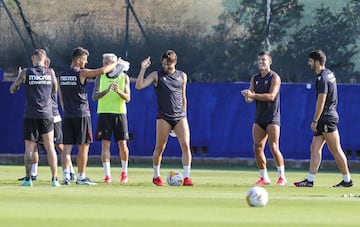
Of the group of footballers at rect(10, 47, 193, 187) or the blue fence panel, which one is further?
the blue fence panel

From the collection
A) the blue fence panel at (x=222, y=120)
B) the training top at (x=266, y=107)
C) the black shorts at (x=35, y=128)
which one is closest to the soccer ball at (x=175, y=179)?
the training top at (x=266, y=107)

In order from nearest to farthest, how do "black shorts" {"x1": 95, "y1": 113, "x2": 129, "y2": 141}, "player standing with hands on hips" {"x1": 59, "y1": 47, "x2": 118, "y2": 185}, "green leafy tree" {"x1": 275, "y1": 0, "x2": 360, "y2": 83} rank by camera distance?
"player standing with hands on hips" {"x1": 59, "y1": 47, "x2": 118, "y2": 185}
"black shorts" {"x1": 95, "y1": 113, "x2": 129, "y2": 141}
"green leafy tree" {"x1": 275, "y1": 0, "x2": 360, "y2": 83}

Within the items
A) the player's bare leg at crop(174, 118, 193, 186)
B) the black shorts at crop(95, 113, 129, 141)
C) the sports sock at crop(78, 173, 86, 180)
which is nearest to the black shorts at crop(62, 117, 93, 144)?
the sports sock at crop(78, 173, 86, 180)

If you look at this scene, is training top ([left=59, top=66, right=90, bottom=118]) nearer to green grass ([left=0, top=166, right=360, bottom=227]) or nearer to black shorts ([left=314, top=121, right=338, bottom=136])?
green grass ([left=0, top=166, right=360, bottom=227])

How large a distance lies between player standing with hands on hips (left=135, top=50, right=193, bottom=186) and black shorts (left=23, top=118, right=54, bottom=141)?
204cm

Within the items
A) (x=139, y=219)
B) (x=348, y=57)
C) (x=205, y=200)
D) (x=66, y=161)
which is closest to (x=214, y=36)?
(x=348, y=57)

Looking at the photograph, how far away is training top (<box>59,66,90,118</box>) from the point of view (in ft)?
61.6

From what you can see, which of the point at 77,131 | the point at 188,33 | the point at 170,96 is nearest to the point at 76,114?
the point at 77,131

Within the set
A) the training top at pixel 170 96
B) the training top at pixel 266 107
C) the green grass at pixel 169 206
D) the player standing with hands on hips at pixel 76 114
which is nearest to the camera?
the green grass at pixel 169 206

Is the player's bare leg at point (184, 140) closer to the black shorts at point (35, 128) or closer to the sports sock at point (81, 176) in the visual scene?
the sports sock at point (81, 176)

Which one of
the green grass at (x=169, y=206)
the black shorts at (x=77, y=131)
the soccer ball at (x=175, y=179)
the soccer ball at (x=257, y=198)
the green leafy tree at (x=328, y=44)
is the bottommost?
the soccer ball at (x=175, y=179)

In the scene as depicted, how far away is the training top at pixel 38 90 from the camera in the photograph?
58.4 ft

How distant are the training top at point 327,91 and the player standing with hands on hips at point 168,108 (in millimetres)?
2360

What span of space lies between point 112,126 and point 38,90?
2.27 meters
